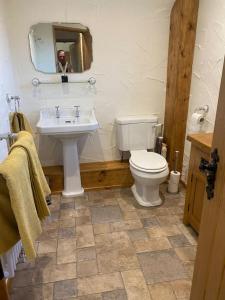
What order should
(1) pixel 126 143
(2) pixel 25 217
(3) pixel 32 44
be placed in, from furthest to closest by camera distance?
(1) pixel 126 143 → (3) pixel 32 44 → (2) pixel 25 217

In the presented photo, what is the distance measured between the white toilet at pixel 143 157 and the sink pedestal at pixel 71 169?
542 mm

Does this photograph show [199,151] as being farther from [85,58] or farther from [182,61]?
[85,58]

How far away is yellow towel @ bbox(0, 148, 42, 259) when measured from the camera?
0.89m

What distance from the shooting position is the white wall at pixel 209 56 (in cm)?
190

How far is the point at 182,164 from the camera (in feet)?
8.66

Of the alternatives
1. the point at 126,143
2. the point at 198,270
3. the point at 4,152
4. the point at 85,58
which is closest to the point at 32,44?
the point at 85,58

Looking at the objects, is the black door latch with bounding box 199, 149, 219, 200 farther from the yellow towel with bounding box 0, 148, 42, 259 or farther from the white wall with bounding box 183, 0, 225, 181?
the white wall with bounding box 183, 0, 225, 181

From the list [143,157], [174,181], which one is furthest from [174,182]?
[143,157]

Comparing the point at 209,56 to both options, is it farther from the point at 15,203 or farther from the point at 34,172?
the point at 15,203

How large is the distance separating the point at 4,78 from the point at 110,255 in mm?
1644

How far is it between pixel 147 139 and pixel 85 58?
3.61ft

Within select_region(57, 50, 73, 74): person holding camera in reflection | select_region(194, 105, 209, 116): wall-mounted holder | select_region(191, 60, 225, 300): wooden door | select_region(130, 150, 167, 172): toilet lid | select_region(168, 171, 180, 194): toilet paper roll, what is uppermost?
select_region(57, 50, 73, 74): person holding camera in reflection

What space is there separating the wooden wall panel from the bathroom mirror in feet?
2.84

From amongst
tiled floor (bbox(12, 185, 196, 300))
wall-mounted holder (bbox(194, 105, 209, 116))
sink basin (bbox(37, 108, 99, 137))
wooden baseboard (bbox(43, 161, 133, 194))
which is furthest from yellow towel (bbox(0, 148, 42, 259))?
wall-mounted holder (bbox(194, 105, 209, 116))
